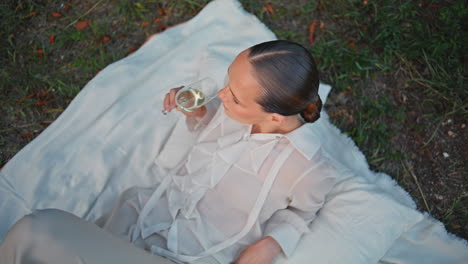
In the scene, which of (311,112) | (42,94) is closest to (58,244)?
(311,112)

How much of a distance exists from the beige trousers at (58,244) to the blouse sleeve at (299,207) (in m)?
0.83

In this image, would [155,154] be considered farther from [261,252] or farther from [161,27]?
[161,27]

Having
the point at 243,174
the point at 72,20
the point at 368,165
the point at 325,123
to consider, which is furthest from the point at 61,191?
the point at 368,165

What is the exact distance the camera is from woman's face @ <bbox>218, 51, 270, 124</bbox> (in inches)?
73.1

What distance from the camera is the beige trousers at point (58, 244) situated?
1853 mm

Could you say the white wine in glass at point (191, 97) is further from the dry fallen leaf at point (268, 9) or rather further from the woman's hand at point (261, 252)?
the dry fallen leaf at point (268, 9)

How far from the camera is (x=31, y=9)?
389 cm

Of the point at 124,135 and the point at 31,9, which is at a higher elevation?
the point at 31,9

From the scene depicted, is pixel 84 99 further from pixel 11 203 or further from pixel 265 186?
pixel 265 186

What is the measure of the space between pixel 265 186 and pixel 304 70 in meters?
0.75

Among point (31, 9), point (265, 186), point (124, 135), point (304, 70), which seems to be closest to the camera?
point (304, 70)

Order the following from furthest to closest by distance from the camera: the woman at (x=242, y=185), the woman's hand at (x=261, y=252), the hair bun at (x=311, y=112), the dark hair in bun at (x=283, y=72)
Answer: the woman's hand at (x=261, y=252) → the hair bun at (x=311, y=112) → the woman at (x=242, y=185) → the dark hair in bun at (x=283, y=72)

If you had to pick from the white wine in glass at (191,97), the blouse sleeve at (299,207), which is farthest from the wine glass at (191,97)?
the blouse sleeve at (299,207)

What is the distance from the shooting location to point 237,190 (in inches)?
91.0
